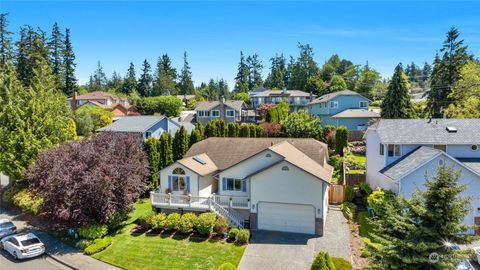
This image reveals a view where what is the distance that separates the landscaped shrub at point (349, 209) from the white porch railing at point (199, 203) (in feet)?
25.8

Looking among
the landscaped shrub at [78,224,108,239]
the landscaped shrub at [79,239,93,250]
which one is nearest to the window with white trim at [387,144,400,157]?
the landscaped shrub at [78,224,108,239]

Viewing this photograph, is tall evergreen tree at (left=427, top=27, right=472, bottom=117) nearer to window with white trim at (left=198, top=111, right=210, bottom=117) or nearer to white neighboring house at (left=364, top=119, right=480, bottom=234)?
white neighboring house at (left=364, top=119, right=480, bottom=234)

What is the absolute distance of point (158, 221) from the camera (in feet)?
77.8

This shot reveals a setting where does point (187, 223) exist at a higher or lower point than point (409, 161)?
lower

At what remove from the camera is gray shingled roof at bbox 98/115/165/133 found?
42.5 m

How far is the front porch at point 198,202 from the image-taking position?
24.5m

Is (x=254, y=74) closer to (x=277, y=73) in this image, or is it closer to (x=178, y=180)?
(x=277, y=73)

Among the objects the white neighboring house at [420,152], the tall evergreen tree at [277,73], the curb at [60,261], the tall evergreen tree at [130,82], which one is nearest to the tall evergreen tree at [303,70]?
the tall evergreen tree at [277,73]

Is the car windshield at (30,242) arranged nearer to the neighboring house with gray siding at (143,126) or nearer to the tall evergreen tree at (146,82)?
the neighboring house with gray siding at (143,126)

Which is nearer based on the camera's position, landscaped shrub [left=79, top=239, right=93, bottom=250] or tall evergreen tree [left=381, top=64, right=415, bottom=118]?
landscaped shrub [left=79, top=239, right=93, bottom=250]

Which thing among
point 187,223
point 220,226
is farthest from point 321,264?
point 187,223

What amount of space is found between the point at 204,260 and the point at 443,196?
13.3 m

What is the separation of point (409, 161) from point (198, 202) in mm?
16042

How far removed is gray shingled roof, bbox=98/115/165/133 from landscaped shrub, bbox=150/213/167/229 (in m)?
19.8
